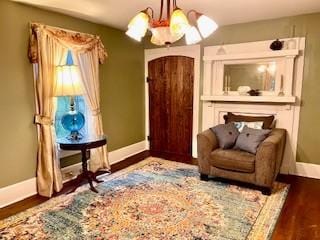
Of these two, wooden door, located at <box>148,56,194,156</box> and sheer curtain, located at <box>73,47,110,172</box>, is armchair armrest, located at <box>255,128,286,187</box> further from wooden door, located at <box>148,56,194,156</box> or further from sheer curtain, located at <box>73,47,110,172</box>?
sheer curtain, located at <box>73,47,110,172</box>

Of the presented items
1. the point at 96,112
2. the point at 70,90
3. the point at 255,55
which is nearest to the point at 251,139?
the point at 255,55

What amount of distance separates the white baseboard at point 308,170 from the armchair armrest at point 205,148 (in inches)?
52.2

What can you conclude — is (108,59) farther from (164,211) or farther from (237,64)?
(164,211)

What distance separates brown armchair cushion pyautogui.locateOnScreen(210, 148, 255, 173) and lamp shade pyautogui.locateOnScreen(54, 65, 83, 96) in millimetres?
1987

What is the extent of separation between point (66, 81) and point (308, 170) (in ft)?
11.7

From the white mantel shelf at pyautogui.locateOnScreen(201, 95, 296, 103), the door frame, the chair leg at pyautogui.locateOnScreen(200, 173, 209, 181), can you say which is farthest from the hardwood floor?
the door frame

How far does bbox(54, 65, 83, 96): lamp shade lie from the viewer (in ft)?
9.71

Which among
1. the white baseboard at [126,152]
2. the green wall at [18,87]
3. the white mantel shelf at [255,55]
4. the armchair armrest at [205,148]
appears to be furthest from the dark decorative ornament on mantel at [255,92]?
the green wall at [18,87]

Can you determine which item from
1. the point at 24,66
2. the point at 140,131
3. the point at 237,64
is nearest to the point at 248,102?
the point at 237,64

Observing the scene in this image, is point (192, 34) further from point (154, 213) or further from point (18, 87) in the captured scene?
point (18, 87)

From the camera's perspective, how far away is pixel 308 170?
3.58m

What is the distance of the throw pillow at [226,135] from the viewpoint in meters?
3.36

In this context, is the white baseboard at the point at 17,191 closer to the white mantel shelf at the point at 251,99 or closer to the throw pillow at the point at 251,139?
the throw pillow at the point at 251,139

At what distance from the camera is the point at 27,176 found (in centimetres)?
302
